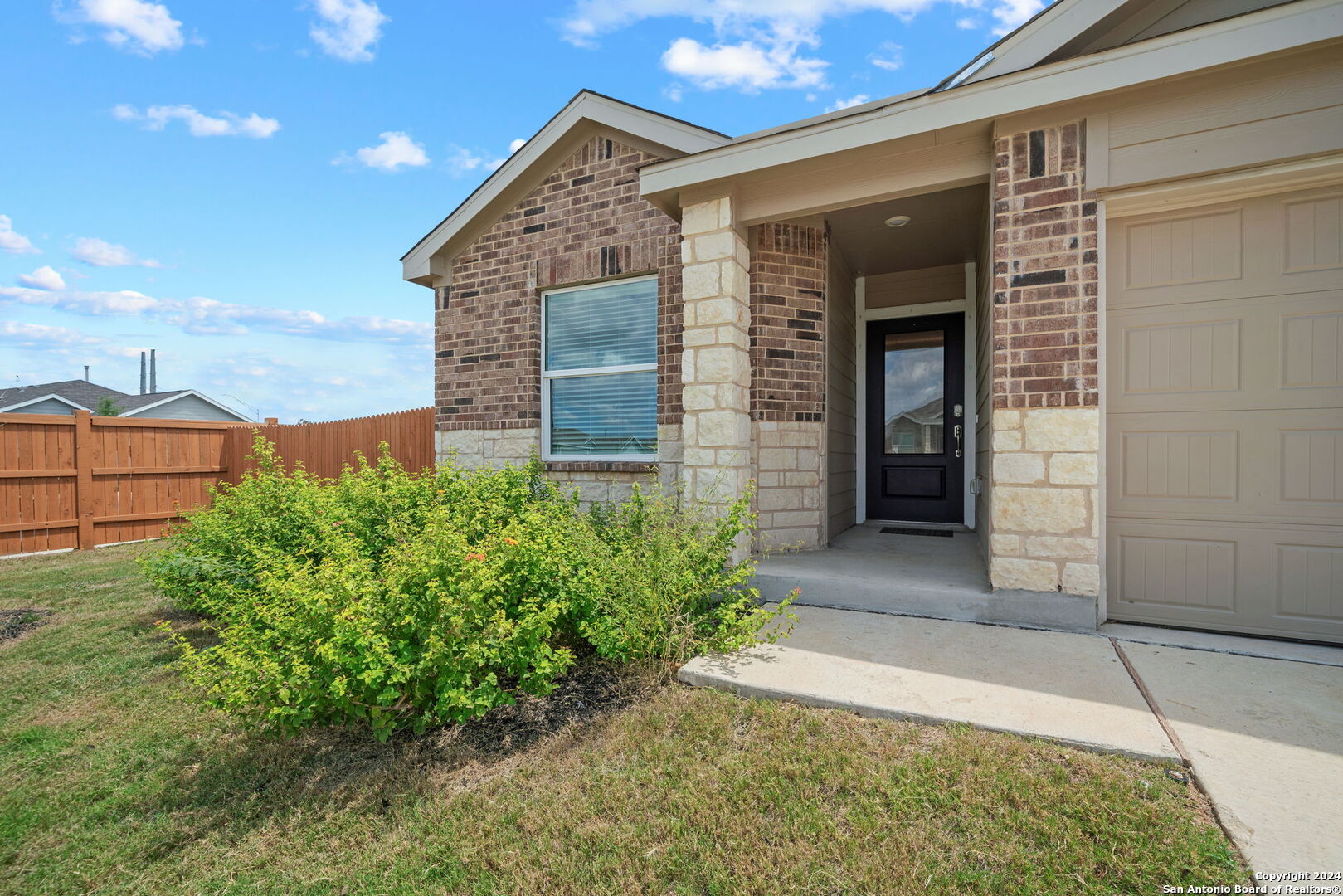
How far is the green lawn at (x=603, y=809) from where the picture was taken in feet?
5.93

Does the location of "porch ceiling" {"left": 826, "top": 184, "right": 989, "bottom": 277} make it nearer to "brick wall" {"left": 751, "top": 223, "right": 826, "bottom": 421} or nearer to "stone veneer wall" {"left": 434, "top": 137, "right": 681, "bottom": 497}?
"brick wall" {"left": 751, "top": 223, "right": 826, "bottom": 421}

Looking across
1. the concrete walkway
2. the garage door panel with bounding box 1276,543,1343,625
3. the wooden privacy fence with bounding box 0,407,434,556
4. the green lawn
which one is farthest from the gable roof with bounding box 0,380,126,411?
the garage door panel with bounding box 1276,543,1343,625

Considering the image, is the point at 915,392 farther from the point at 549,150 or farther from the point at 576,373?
the point at 549,150

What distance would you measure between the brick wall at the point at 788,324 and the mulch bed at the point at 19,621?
240 inches

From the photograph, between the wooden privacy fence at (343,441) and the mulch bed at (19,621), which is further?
the wooden privacy fence at (343,441)

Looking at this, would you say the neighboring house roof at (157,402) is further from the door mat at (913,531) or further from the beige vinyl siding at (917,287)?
the door mat at (913,531)

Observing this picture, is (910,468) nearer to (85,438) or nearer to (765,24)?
(765,24)

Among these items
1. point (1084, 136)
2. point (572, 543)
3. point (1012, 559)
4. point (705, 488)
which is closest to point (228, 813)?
point (572, 543)

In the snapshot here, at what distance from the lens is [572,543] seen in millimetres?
3496

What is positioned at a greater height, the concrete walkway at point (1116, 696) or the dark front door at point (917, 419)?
the dark front door at point (917, 419)

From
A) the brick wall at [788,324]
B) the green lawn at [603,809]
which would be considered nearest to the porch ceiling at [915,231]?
the brick wall at [788,324]

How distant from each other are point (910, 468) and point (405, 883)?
6.59m

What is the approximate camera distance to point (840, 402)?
644 centimetres

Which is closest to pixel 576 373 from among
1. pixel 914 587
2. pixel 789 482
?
pixel 789 482
